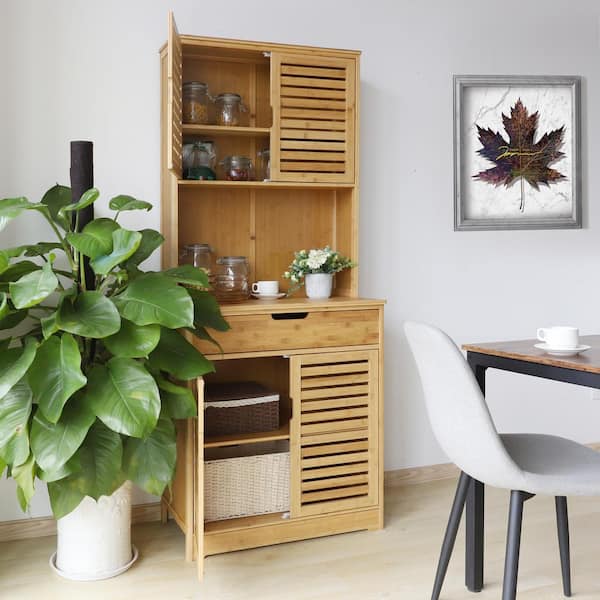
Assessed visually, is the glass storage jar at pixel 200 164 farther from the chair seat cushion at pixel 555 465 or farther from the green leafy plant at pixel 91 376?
the chair seat cushion at pixel 555 465

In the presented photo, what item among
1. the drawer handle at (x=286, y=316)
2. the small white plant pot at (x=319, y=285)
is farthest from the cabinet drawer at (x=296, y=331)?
the small white plant pot at (x=319, y=285)

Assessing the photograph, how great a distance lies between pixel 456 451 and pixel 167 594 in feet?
3.61

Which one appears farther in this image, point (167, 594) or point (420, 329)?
point (167, 594)

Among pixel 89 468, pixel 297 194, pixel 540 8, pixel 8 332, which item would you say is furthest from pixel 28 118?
pixel 540 8

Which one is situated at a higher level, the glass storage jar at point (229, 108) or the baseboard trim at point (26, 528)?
the glass storage jar at point (229, 108)

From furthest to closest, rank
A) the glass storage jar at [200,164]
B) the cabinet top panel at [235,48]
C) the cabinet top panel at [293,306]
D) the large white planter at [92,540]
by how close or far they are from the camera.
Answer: the glass storage jar at [200,164] → the cabinet top panel at [235,48] → the cabinet top panel at [293,306] → the large white planter at [92,540]

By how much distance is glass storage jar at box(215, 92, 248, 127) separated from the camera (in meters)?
3.17

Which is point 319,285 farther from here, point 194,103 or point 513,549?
point 513,549

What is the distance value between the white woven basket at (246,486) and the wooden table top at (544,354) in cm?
95

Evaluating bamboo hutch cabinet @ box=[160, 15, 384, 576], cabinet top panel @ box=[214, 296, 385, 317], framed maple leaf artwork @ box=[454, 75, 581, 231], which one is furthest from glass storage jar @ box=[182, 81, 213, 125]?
framed maple leaf artwork @ box=[454, 75, 581, 231]

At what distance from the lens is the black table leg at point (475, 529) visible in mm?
2475

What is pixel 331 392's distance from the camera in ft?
10.1

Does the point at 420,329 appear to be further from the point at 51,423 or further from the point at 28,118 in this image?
the point at 28,118

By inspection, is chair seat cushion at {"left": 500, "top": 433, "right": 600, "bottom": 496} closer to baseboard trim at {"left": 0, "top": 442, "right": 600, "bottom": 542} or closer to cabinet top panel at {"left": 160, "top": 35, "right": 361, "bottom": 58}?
baseboard trim at {"left": 0, "top": 442, "right": 600, "bottom": 542}
